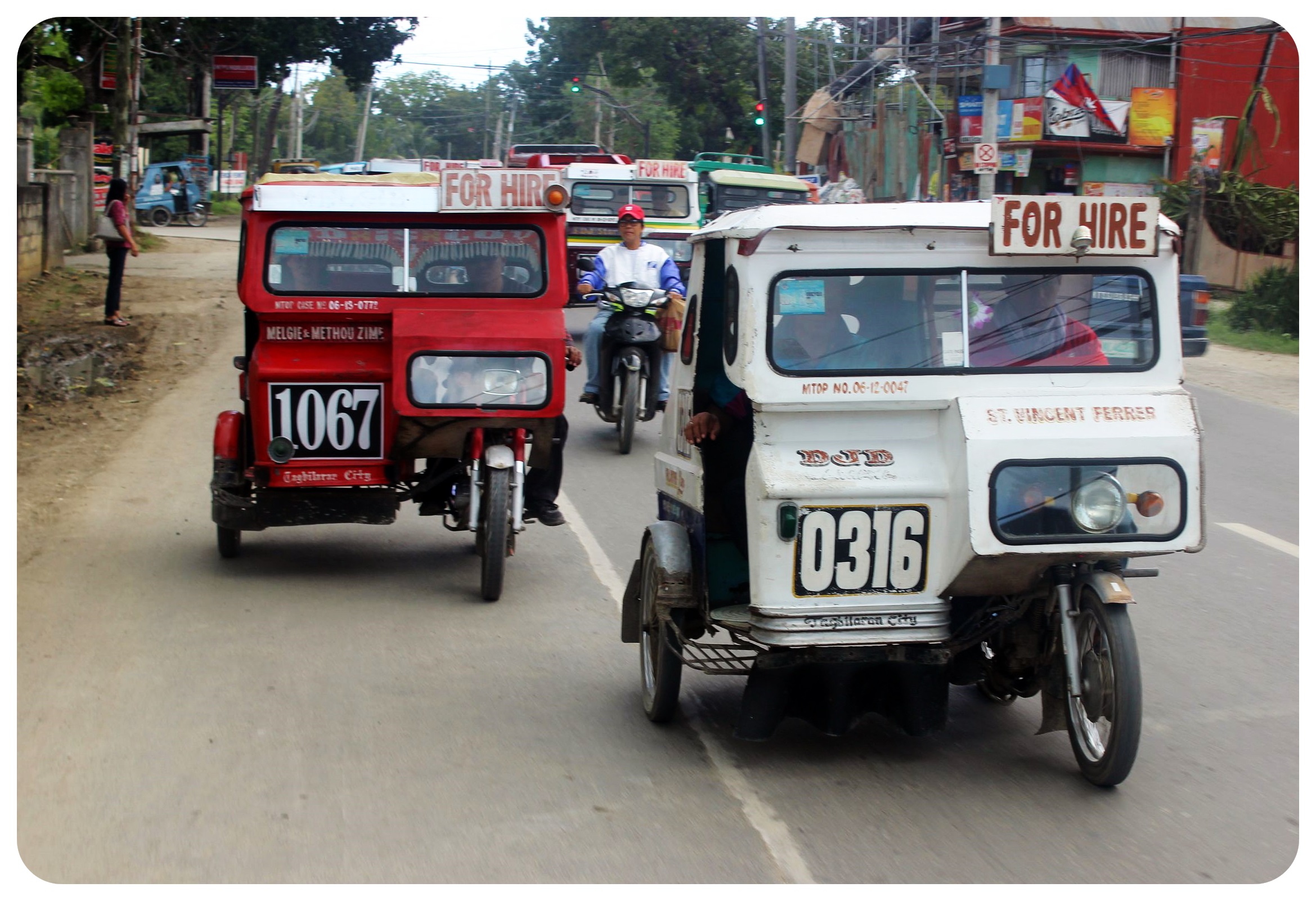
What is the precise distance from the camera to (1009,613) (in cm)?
450

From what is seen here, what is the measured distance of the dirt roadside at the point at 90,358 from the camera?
10.1 metres

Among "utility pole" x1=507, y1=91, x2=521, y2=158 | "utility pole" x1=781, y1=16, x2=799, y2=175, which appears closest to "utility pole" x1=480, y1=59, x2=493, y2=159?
"utility pole" x1=507, y1=91, x2=521, y2=158

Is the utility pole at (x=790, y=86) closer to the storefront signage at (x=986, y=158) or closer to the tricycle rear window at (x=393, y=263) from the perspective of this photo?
the storefront signage at (x=986, y=158)

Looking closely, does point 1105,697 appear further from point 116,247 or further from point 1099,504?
point 116,247

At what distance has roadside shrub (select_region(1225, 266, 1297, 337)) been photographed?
19.6 m

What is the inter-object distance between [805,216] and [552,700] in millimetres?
2241

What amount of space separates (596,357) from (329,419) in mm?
4223

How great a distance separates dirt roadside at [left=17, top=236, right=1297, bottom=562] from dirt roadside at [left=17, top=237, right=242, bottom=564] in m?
0.02

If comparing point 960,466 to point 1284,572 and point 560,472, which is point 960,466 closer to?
point 560,472

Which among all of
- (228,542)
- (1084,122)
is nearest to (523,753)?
(228,542)

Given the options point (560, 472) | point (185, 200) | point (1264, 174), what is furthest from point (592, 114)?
point (560, 472)

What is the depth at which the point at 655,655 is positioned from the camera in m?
5.20

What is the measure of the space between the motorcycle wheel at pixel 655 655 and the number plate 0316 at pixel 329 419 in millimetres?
2365
